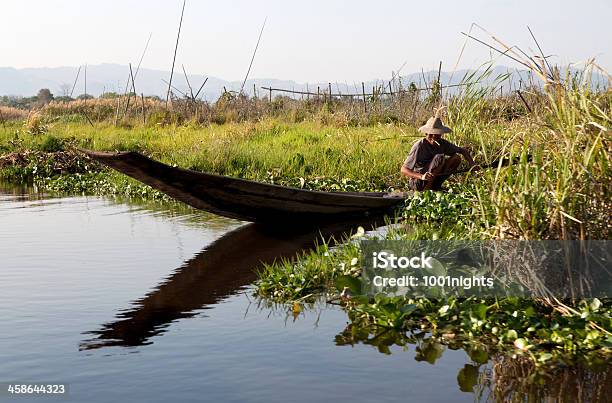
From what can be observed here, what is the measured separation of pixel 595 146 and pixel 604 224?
61 centimetres

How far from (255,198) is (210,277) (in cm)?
177

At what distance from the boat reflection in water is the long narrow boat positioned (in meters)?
0.23

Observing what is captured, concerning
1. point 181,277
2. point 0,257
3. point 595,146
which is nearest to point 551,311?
point 595,146

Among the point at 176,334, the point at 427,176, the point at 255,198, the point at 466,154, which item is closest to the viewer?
the point at 176,334

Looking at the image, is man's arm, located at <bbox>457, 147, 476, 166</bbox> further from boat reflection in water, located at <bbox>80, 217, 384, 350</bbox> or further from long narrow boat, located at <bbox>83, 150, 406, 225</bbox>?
boat reflection in water, located at <bbox>80, 217, 384, 350</bbox>

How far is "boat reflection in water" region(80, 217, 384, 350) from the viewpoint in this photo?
5.98m

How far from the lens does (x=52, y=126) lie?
20359mm

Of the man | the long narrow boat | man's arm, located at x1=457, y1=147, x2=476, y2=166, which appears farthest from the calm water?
man's arm, located at x1=457, y1=147, x2=476, y2=166

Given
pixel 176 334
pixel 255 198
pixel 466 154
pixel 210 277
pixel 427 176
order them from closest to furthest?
pixel 176 334
pixel 210 277
pixel 255 198
pixel 466 154
pixel 427 176

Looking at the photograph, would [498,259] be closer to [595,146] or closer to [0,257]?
[595,146]

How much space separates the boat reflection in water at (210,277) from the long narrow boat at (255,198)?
9.1 inches

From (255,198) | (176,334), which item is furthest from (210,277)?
(176,334)

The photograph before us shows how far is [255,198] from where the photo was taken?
9422mm

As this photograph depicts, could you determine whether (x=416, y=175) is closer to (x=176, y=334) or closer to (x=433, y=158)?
(x=433, y=158)
